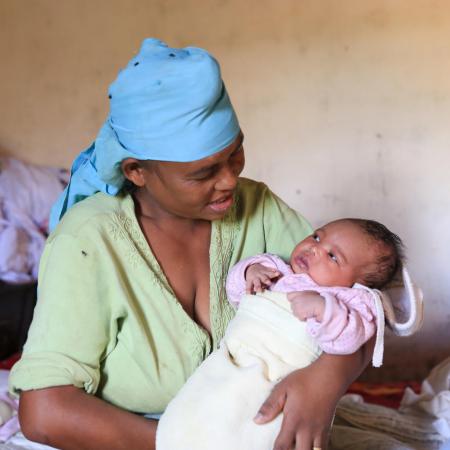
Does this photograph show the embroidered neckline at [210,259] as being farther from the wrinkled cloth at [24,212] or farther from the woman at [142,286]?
the wrinkled cloth at [24,212]

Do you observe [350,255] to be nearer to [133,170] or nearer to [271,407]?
[271,407]

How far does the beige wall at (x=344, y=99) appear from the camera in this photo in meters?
2.76

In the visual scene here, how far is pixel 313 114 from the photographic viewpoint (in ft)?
9.50

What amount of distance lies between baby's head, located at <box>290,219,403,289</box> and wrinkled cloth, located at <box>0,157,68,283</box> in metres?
1.73

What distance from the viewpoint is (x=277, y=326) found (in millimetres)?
1338

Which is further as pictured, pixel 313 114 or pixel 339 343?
pixel 313 114

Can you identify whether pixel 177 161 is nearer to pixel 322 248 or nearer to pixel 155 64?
pixel 155 64

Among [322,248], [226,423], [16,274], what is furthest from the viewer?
[16,274]

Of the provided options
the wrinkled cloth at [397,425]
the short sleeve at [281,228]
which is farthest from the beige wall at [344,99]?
the short sleeve at [281,228]

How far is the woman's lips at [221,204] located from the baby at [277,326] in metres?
0.14

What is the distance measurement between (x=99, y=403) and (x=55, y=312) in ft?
0.66

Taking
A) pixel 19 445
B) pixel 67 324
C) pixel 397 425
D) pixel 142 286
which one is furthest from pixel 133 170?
pixel 397 425

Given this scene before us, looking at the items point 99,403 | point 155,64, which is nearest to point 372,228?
point 155,64

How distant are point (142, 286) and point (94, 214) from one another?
0.18 m
